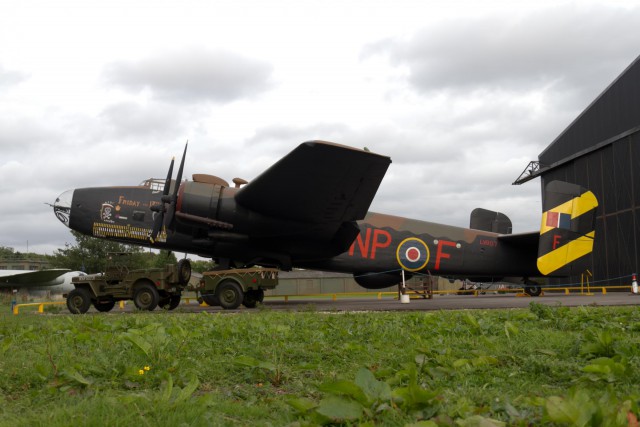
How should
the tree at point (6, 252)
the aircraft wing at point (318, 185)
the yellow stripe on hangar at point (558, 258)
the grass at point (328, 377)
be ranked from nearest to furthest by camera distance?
the grass at point (328, 377) → the aircraft wing at point (318, 185) → the yellow stripe on hangar at point (558, 258) → the tree at point (6, 252)

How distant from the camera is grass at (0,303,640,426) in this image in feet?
8.21

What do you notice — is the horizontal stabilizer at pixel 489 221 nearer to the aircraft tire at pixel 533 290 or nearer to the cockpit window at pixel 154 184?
the aircraft tire at pixel 533 290

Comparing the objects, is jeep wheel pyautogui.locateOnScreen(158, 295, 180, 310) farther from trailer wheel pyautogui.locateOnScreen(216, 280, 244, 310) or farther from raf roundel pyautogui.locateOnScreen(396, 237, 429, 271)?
raf roundel pyautogui.locateOnScreen(396, 237, 429, 271)

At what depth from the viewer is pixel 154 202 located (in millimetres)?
17562

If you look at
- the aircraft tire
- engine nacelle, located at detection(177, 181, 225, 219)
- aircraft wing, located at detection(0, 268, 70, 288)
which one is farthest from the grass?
aircraft wing, located at detection(0, 268, 70, 288)

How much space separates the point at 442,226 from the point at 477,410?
1846cm

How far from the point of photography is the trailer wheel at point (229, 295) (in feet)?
50.9

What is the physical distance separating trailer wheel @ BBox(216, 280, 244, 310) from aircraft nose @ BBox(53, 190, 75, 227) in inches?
260

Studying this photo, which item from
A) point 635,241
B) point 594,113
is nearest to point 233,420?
point 635,241

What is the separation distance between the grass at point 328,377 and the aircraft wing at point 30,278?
121 ft

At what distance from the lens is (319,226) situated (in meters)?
16.8

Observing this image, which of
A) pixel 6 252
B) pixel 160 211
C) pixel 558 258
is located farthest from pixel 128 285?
Answer: pixel 6 252

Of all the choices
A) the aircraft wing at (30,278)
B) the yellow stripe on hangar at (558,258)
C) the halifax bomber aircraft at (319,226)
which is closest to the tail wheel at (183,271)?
the halifax bomber aircraft at (319,226)

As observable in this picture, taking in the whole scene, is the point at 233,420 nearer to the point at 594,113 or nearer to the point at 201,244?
the point at 201,244
